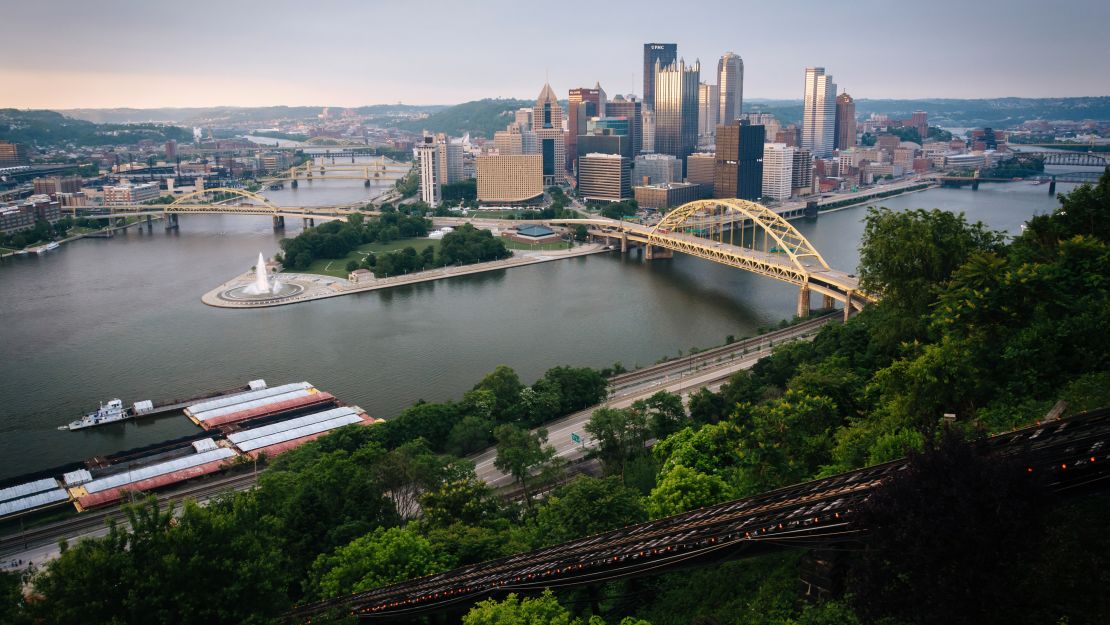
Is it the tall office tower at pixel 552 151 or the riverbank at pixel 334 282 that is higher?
the tall office tower at pixel 552 151

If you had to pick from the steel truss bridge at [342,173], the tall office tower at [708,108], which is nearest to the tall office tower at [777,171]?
the tall office tower at [708,108]

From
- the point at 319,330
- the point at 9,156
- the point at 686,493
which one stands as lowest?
the point at 319,330

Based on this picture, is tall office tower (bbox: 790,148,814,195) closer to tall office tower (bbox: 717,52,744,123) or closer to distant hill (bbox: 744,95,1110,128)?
tall office tower (bbox: 717,52,744,123)

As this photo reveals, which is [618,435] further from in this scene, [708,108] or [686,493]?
[708,108]

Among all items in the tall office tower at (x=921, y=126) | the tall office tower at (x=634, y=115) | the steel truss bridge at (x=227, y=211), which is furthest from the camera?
the tall office tower at (x=921, y=126)

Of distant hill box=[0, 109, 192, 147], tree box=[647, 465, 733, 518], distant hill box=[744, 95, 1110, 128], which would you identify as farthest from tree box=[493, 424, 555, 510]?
distant hill box=[744, 95, 1110, 128]

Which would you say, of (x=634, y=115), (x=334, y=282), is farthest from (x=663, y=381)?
(x=634, y=115)

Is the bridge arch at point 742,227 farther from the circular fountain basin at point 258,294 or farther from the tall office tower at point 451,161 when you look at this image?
the tall office tower at point 451,161
